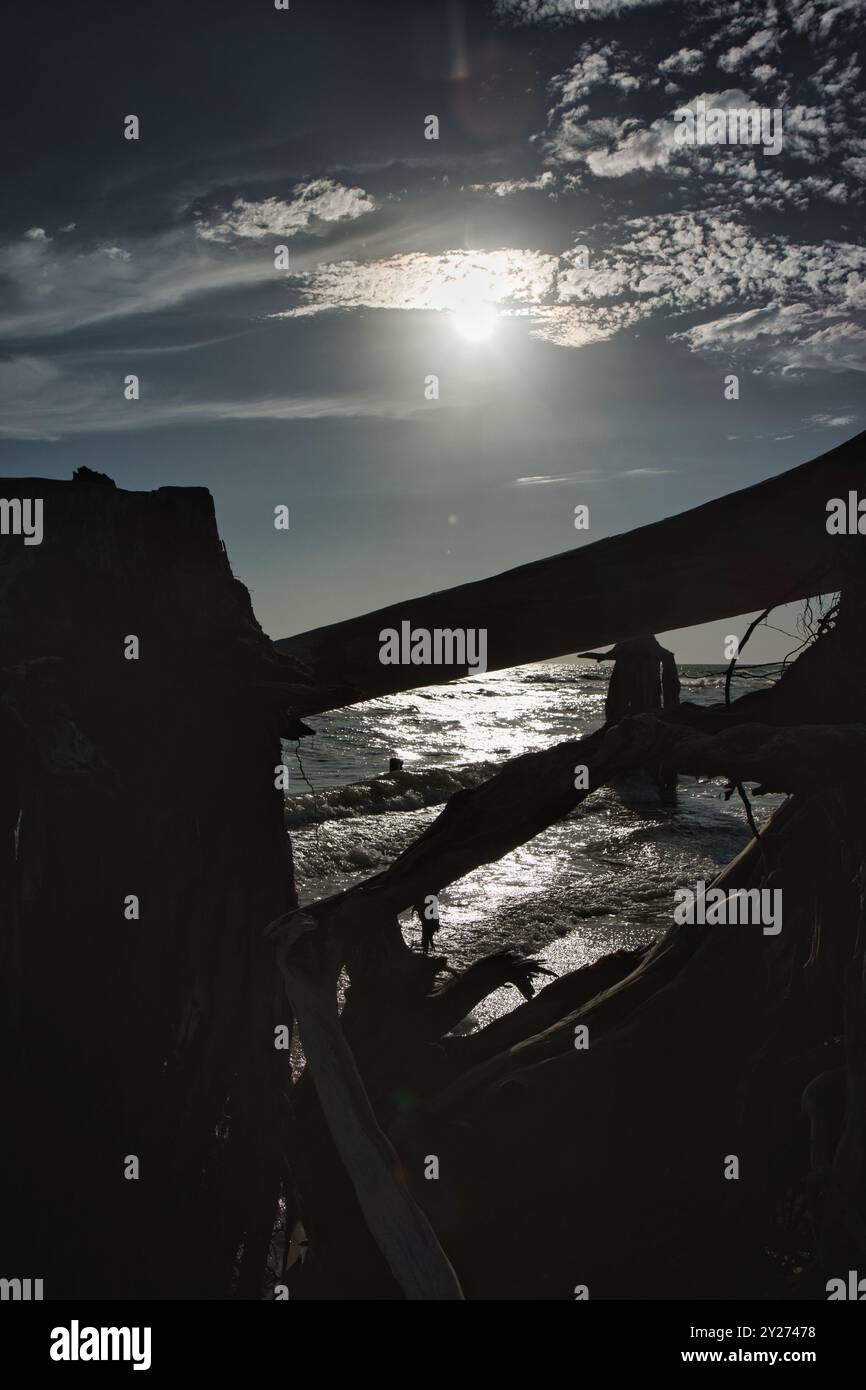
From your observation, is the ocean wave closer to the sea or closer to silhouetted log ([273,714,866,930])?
the sea

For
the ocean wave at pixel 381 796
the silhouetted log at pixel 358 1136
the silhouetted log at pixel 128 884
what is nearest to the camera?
the silhouetted log at pixel 358 1136

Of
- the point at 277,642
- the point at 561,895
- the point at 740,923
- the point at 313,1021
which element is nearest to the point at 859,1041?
the point at 740,923

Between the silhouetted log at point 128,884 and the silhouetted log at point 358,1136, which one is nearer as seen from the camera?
the silhouetted log at point 358,1136

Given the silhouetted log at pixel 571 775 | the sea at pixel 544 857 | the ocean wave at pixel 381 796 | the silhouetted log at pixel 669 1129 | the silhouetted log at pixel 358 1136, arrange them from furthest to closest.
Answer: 1. the ocean wave at pixel 381 796
2. the sea at pixel 544 857
3. the silhouetted log at pixel 669 1129
4. the silhouetted log at pixel 571 775
5. the silhouetted log at pixel 358 1136

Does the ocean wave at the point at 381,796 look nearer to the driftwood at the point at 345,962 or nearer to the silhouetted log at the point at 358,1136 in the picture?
the driftwood at the point at 345,962

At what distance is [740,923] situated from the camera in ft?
12.1

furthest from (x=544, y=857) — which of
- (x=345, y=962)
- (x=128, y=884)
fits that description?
(x=128, y=884)

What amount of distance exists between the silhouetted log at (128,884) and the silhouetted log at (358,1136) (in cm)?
56

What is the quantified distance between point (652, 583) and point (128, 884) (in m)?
2.05

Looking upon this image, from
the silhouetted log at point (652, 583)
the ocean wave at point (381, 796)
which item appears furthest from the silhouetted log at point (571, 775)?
the ocean wave at point (381, 796)

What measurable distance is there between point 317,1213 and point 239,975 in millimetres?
939

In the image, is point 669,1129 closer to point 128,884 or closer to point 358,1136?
point 358,1136

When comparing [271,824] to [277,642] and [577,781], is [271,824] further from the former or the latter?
[577,781]

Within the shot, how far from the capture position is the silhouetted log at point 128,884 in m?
3.08
